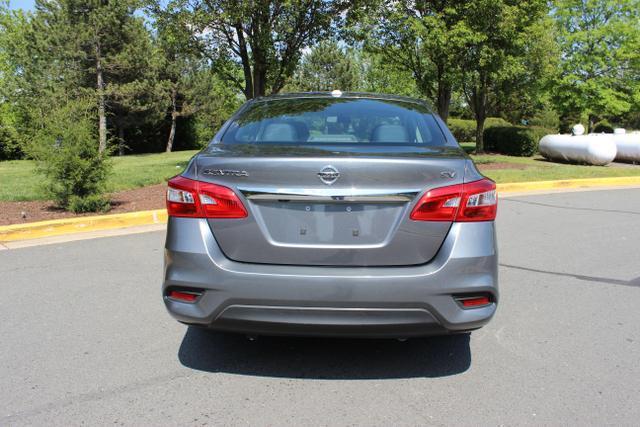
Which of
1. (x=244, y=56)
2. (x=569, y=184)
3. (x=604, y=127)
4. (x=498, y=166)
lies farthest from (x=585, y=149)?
(x=604, y=127)

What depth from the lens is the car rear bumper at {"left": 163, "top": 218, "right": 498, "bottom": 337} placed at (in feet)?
9.08

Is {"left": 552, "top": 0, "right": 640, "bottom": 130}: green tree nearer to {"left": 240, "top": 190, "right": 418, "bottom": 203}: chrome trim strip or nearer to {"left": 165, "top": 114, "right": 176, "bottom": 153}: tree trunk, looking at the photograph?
{"left": 165, "top": 114, "right": 176, "bottom": 153}: tree trunk

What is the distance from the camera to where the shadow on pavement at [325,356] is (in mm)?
3274

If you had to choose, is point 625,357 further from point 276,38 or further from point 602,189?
point 276,38

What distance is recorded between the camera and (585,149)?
18.3 metres

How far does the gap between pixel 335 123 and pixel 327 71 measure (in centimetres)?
4068

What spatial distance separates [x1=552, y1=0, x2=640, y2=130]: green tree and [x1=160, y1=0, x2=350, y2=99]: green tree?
61.8 feet

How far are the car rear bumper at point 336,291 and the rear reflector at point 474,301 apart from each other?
0.08 ft

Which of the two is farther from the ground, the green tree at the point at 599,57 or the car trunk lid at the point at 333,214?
the green tree at the point at 599,57

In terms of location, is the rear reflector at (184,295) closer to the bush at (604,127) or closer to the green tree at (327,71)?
the green tree at (327,71)

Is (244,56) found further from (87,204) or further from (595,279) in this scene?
(595,279)

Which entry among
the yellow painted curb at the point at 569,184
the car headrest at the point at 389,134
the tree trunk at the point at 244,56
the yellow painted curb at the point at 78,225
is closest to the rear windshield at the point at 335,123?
the car headrest at the point at 389,134

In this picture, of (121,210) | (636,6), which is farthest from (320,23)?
(636,6)

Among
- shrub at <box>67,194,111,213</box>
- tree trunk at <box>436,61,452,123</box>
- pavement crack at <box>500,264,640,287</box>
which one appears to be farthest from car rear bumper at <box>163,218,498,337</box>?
tree trunk at <box>436,61,452,123</box>
